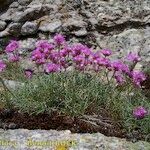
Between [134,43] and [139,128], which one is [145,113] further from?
[134,43]

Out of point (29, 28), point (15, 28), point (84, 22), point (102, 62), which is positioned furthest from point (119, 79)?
point (15, 28)

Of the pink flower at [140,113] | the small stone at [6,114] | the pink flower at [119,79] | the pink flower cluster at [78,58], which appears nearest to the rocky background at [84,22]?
Answer: the pink flower at [119,79]

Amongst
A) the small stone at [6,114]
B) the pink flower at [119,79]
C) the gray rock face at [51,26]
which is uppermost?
the pink flower at [119,79]

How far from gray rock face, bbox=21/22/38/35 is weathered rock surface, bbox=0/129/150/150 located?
15.7 ft

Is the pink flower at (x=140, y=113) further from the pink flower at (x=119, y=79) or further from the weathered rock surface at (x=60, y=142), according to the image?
the pink flower at (x=119, y=79)

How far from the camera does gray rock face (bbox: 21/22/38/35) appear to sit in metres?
11.0

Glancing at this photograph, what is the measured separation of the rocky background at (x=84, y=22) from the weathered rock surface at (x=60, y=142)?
4.07m

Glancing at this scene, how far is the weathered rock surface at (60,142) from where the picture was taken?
19.9 ft

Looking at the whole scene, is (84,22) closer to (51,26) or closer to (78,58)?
(51,26)

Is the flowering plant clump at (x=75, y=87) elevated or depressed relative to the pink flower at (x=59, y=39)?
depressed

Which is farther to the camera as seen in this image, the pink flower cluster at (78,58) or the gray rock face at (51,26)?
the gray rock face at (51,26)

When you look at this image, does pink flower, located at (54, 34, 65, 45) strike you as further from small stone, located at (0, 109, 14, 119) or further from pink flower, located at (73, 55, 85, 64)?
small stone, located at (0, 109, 14, 119)

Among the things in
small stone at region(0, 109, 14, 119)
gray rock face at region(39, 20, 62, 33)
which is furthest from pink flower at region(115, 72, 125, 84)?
gray rock face at region(39, 20, 62, 33)

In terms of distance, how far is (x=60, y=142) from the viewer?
6.20 meters
